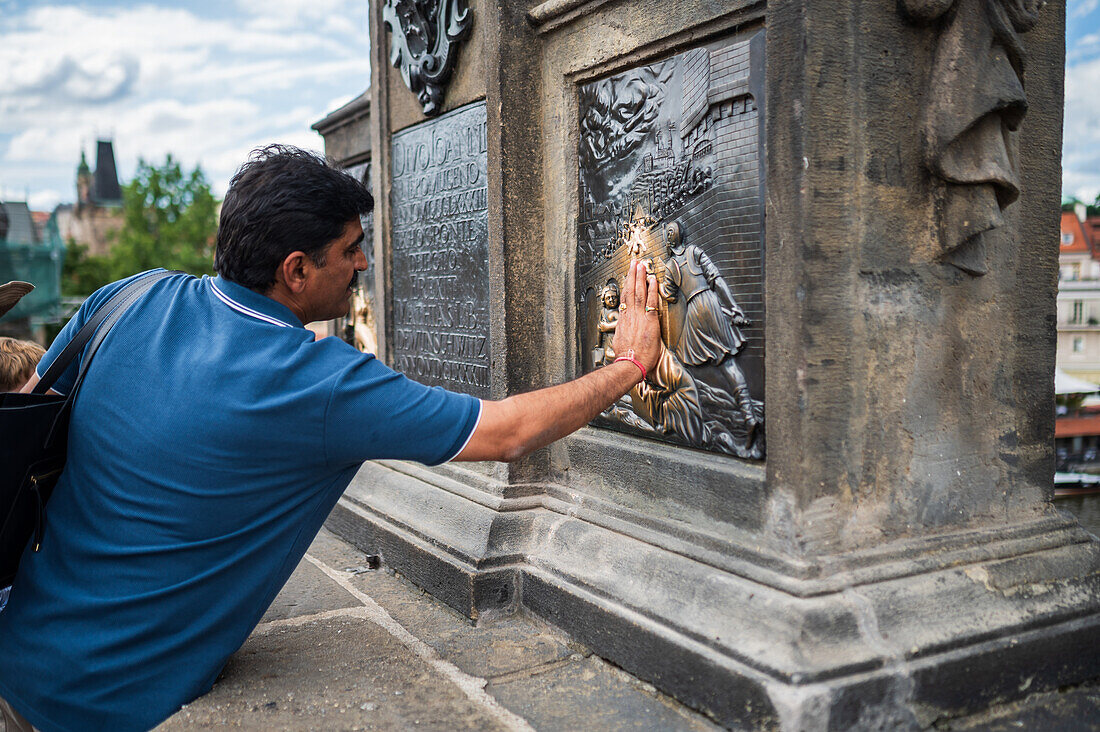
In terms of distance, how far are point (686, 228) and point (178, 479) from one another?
5.10ft

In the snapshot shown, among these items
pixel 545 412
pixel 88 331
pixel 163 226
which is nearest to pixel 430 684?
pixel 545 412

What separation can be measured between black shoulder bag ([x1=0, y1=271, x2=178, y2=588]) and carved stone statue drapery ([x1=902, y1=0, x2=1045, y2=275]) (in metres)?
2.09

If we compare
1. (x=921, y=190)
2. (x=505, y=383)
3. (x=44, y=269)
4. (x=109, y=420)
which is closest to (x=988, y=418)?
(x=921, y=190)

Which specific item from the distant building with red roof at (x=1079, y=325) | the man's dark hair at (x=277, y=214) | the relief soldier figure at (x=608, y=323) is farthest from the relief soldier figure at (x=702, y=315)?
the distant building with red roof at (x=1079, y=325)

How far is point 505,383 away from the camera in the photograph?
10.8 feet

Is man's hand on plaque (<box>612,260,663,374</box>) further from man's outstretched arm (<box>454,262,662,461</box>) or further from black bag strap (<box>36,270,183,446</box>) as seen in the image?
black bag strap (<box>36,270,183,446</box>)

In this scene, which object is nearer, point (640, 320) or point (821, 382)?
point (821, 382)

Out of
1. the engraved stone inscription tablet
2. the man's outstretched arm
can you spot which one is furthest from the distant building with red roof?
the man's outstretched arm

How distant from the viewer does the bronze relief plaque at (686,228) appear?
7.82 ft

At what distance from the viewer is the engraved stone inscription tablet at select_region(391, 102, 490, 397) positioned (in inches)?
141

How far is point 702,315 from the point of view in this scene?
8.43ft

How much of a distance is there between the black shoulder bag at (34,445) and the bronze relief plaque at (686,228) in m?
1.53

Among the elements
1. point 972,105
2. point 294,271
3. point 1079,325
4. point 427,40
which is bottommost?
point 1079,325

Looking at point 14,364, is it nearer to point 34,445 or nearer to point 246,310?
point 34,445
